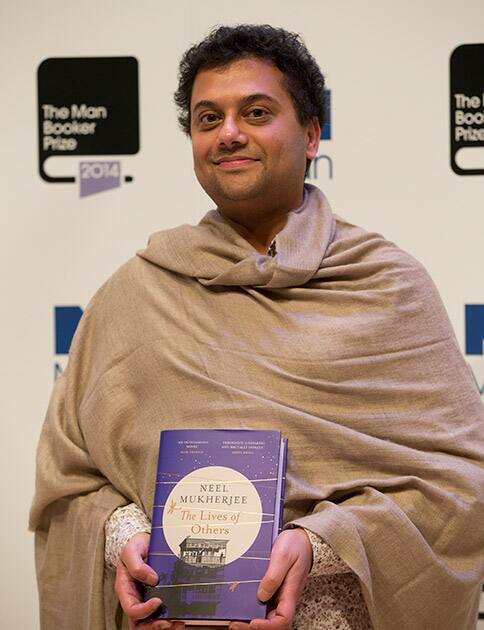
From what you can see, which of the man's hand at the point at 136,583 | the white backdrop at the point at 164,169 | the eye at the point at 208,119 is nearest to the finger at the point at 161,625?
the man's hand at the point at 136,583

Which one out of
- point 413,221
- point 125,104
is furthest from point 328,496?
point 125,104

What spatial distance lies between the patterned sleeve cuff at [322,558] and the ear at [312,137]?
827 millimetres

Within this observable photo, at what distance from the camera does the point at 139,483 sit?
6.59ft

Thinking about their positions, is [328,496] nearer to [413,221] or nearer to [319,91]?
[319,91]

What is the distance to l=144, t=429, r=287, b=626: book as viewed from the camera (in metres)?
1.73

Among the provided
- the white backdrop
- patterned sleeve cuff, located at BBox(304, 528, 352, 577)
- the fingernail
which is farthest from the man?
the white backdrop

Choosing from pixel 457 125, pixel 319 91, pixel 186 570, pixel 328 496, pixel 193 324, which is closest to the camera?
pixel 186 570

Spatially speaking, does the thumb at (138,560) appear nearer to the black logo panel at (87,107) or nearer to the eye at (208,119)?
the eye at (208,119)

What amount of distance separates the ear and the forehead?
0.11m

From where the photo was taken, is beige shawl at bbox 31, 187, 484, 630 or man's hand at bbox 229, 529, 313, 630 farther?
beige shawl at bbox 31, 187, 484, 630

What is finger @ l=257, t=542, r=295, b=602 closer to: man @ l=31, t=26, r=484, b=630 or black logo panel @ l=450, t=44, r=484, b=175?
man @ l=31, t=26, r=484, b=630

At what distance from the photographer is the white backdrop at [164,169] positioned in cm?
307

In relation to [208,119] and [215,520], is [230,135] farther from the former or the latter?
[215,520]

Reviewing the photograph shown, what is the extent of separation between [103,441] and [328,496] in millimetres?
435
